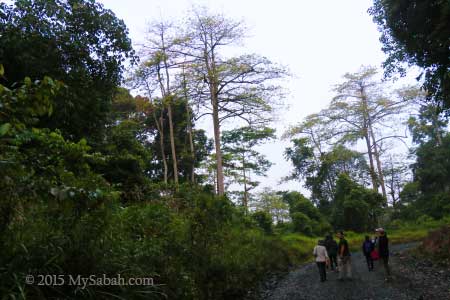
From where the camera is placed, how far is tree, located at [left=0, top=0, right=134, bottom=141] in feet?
33.7

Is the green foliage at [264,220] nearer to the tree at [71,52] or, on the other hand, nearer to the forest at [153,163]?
the forest at [153,163]

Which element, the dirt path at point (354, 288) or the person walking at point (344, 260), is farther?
the person walking at point (344, 260)

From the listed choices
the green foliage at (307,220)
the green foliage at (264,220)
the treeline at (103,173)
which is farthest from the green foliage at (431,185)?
the treeline at (103,173)

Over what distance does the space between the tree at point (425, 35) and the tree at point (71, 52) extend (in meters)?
9.23

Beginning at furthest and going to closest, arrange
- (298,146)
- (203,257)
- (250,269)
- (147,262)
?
(298,146) < (250,269) < (203,257) < (147,262)

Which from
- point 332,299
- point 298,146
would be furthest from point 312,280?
point 298,146

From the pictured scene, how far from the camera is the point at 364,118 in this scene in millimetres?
26547

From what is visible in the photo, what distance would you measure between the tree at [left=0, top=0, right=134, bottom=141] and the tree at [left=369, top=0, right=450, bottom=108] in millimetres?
9227

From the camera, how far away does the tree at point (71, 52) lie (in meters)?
10.3

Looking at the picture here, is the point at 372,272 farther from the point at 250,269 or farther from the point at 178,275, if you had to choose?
the point at 178,275

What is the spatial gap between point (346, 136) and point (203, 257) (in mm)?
22668

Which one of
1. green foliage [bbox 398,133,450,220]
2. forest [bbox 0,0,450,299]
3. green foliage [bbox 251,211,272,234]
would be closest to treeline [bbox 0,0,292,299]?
forest [bbox 0,0,450,299]

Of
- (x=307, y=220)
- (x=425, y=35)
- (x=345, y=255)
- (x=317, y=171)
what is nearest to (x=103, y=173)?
(x=345, y=255)

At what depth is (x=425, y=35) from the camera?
9992 mm
